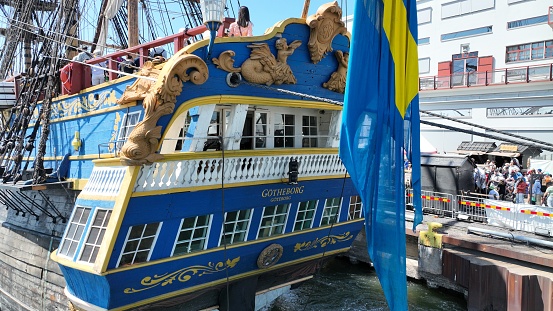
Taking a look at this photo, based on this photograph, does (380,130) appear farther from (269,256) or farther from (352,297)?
(352,297)

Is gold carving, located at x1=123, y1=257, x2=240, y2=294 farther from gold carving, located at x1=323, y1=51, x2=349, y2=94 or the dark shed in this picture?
the dark shed

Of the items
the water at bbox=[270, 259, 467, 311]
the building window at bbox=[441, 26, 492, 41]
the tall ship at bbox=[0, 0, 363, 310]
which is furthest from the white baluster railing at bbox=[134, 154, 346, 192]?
the building window at bbox=[441, 26, 492, 41]

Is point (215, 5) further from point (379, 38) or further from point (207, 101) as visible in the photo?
point (379, 38)

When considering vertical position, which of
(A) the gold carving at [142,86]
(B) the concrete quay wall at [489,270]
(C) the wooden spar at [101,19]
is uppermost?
(C) the wooden spar at [101,19]

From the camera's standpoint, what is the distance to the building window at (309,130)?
31.1 ft

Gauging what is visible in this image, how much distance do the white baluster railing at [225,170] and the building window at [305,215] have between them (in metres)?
0.60

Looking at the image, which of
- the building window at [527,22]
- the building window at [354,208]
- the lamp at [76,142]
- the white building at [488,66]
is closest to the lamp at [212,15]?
the lamp at [76,142]

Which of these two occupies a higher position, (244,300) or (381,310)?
(244,300)

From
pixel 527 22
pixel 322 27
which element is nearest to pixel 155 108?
pixel 322 27

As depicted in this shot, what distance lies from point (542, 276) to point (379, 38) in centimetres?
663

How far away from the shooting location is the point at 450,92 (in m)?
23.9

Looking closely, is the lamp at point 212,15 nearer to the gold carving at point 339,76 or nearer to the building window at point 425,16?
the gold carving at point 339,76

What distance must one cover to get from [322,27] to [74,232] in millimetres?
5310

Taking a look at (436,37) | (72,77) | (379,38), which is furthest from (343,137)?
(436,37)
